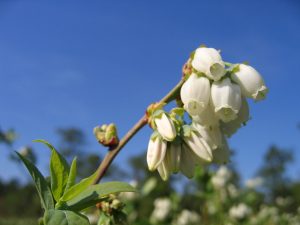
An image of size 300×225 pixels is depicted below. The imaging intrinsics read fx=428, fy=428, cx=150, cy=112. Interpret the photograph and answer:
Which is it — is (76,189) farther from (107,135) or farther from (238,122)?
(238,122)

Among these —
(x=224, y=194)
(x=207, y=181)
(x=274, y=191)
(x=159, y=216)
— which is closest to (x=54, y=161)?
(x=207, y=181)

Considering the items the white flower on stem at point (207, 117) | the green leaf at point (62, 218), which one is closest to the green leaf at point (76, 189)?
the green leaf at point (62, 218)

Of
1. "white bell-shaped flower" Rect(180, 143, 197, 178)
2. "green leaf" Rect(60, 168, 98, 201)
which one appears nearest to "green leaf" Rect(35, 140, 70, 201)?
"green leaf" Rect(60, 168, 98, 201)

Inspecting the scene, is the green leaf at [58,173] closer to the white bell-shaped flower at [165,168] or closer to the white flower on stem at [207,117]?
the white bell-shaped flower at [165,168]

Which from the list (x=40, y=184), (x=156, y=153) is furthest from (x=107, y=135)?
(x=40, y=184)

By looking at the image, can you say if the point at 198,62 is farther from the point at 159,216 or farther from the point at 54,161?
the point at 159,216

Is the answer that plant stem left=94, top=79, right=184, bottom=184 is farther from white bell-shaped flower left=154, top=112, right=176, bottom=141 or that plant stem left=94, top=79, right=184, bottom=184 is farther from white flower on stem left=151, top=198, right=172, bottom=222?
white flower on stem left=151, top=198, right=172, bottom=222
